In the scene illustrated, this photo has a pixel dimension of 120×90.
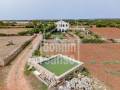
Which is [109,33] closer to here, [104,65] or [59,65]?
[104,65]

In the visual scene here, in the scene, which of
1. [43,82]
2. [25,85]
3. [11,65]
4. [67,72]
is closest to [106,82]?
[67,72]

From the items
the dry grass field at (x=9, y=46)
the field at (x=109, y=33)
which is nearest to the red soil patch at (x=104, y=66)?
the dry grass field at (x=9, y=46)

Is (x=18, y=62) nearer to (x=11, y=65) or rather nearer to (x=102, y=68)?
(x=11, y=65)

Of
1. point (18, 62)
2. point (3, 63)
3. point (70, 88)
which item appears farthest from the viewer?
point (18, 62)

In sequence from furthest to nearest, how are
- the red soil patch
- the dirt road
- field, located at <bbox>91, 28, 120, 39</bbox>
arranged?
field, located at <bbox>91, 28, 120, 39</bbox> < the red soil patch < the dirt road

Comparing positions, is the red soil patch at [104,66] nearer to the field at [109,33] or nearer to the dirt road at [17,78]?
the dirt road at [17,78]

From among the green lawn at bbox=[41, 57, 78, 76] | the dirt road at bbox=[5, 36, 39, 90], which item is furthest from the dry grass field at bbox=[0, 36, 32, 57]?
the green lawn at bbox=[41, 57, 78, 76]

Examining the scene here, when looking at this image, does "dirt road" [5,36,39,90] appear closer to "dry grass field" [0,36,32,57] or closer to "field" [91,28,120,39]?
"dry grass field" [0,36,32,57]

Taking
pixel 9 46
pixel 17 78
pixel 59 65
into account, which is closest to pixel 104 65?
pixel 59 65
